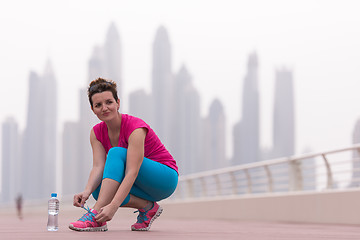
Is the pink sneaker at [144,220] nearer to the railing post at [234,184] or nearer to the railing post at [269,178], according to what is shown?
the railing post at [269,178]

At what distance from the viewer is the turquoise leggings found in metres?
4.38

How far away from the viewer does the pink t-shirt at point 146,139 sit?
4.61 m

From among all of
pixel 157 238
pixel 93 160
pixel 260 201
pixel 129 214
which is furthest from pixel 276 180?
pixel 129 214

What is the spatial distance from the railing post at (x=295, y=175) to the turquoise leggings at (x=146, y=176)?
5248mm

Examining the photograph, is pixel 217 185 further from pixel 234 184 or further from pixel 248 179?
pixel 248 179

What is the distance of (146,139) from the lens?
15.6ft

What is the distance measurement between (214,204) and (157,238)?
8523 millimetres

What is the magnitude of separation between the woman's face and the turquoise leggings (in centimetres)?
27

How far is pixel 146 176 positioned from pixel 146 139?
0.98ft

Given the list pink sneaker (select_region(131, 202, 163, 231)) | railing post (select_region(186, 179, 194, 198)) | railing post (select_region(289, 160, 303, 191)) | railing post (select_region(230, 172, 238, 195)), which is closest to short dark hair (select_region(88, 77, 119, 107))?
pink sneaker (select_region(131, 202, 163, 231))

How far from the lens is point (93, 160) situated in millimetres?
4781

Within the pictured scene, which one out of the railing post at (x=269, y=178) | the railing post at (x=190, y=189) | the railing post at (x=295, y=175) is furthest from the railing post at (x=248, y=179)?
the railing post at (x=190, y=189)

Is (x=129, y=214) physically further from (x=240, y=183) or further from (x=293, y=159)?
(x=293, y=159)

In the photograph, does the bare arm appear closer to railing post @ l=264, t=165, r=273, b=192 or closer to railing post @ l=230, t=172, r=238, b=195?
railing post @ l=264, t=165, r=273, b=192
